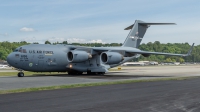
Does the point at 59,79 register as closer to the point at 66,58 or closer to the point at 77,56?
the point at 77,56

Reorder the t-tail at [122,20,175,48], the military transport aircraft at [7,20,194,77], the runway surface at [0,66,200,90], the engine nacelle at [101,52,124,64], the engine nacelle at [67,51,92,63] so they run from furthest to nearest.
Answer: the t-tail at [122,20,175,48], the engine nacelle at [101,52,124,64], the engine nacelle at [67,51,92,63], the military transport aircraft at [7,20,194,77], the runway surface at [0,66,200,90]

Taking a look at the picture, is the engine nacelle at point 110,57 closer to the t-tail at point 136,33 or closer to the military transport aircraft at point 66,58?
the military transport aircraft at point 66,58

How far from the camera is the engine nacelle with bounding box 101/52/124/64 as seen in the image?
33.7 m

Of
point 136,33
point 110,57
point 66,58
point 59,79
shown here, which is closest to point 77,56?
point 66,58

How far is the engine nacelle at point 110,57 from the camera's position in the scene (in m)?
33.7

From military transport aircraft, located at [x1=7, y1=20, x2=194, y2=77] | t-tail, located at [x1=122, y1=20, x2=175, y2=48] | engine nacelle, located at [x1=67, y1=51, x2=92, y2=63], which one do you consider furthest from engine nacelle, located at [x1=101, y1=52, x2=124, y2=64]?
t-tail, located at [x1=122, y1=20, x2=175, y2=48]

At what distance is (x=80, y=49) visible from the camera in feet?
113

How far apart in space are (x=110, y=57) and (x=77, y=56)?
3.92m

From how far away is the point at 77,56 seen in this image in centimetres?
3288

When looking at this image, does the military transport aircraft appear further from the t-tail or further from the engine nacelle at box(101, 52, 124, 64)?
the t-tail

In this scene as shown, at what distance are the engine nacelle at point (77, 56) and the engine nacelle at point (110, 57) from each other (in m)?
1.70

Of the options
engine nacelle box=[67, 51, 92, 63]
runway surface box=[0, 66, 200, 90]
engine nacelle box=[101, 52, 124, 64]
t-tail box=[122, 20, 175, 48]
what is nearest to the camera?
runway surface box=[0, 66, 200, 90]

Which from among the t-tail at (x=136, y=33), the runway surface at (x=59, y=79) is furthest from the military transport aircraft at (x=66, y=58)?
the t-tail at (x=136, y=33)

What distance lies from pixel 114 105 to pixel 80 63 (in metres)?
23.6
